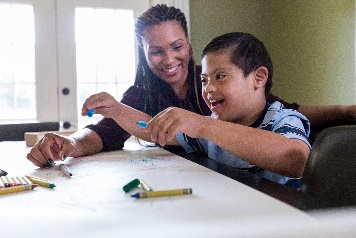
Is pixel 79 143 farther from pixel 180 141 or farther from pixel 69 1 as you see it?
pixel 69 1

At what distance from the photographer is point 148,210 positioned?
50 cm

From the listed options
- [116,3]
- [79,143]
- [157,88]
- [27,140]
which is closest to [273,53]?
[116,3]

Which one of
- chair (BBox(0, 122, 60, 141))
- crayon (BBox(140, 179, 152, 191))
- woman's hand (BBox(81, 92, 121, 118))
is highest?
woman's hand (BBox(81, 92, 121, 118))

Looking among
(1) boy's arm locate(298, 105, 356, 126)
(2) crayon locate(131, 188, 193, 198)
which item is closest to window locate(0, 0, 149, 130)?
(1) boy's arm locate(298, 105, 356, 126)

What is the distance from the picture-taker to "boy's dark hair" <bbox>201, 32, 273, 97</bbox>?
1063 millimetres

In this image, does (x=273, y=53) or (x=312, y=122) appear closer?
(x=312, y=122)

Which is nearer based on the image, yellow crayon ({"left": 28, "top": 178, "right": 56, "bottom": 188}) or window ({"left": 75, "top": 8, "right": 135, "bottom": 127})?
yellow crayon ({"left": 28, "top": 178, "right": 56, "bottom": 188})

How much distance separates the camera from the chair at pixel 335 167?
513 mm

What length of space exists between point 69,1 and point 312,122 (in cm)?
255

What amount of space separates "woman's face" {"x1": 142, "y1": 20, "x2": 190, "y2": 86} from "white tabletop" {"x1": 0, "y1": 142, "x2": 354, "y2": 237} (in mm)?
682

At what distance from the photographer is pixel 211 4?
3.51 metres

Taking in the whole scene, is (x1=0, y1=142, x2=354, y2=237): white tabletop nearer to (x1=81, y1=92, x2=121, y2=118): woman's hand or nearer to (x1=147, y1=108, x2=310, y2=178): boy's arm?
(x1=147, y1=108, x2=310, y2=178): boy's arm

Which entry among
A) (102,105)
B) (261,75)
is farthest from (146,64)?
(261,75)

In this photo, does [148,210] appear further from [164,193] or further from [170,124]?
[170,124]
